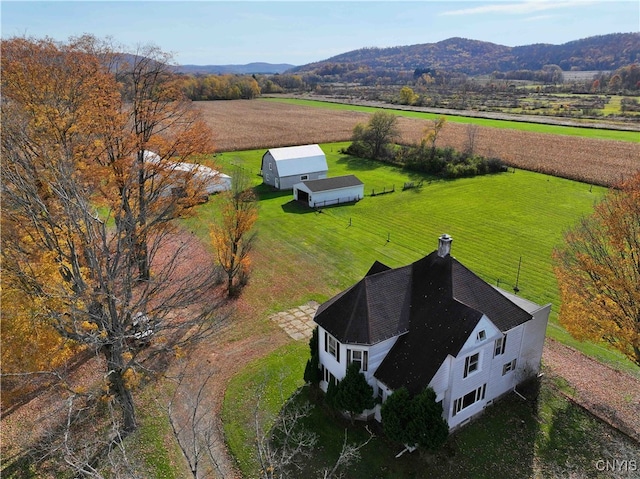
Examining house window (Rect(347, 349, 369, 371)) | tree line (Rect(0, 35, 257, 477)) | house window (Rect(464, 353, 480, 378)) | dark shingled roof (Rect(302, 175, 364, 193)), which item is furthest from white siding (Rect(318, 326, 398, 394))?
dark shingled roof (Rect(302, 175, 364, 193))

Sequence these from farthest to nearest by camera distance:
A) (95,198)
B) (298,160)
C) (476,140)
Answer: (476,140)
(298,160)
(95,198)

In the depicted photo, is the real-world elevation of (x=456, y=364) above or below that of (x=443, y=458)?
above

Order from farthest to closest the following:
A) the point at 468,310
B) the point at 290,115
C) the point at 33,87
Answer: the point at 290,115, the point at 33,87, the point at 468,310

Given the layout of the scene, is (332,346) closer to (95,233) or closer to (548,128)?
(95,233)

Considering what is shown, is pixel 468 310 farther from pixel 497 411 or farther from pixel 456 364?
pixel 497 411

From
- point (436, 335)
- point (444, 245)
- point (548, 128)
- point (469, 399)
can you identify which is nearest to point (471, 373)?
point (469, 399)

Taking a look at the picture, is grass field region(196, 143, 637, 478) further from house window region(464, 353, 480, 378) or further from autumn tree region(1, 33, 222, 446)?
autumn tree region(1, 33, 222, 446)

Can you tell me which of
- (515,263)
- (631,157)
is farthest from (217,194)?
(631,157)
